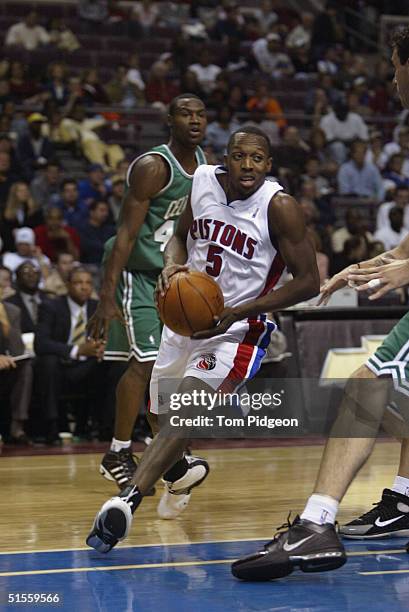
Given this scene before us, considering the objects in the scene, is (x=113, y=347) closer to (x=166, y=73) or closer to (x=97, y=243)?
(x=97, y=243)

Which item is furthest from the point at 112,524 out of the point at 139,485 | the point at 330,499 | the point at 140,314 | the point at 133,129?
the point at 133,129

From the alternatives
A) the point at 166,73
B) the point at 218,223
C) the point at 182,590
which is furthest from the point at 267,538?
the point at 166,73

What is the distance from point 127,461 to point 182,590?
2.15m

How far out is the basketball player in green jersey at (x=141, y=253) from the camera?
5832 mm

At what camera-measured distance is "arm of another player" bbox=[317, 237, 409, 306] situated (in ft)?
13.7

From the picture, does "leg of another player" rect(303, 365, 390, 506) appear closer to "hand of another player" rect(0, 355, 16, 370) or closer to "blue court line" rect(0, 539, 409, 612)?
"blue court line" rect(0, 539, 409, 612)

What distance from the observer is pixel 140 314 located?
6086 mm

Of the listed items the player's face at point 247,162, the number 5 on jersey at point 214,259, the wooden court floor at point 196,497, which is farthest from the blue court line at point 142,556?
the player's face at point 247,162

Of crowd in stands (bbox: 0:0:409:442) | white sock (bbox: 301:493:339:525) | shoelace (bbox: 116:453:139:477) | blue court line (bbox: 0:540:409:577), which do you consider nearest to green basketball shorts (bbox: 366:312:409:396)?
white sock (bbox: 301:493:339:525)

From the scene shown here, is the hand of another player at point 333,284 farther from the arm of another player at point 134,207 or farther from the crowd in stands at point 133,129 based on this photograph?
the crowd in stands at point 133,129

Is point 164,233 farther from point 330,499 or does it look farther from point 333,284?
point 330,499

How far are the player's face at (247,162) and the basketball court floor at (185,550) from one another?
1511mm

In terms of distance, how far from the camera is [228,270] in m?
4.87

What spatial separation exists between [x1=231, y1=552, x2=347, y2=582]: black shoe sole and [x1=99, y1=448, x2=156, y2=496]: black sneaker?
1991 millimetres
